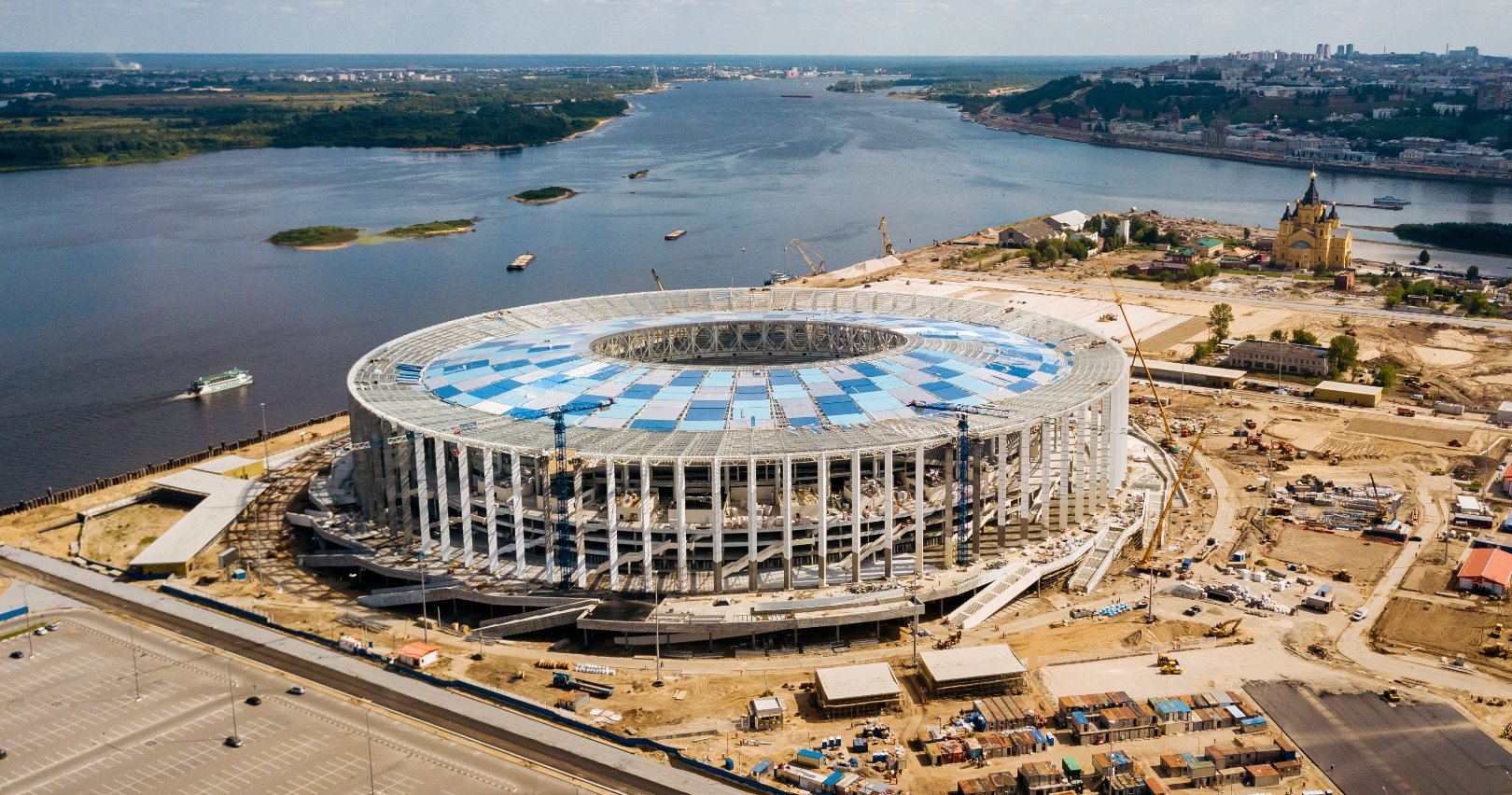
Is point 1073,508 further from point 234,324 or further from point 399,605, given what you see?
point 234,324

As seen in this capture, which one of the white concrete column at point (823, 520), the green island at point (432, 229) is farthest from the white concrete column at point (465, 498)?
the green island at point (432, 229)

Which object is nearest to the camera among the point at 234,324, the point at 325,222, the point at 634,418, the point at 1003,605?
the point at 1003,605

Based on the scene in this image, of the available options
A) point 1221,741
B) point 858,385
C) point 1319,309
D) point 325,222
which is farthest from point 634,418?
point 325,222

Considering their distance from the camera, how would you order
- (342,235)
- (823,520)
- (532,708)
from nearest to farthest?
(532,708)
(823,520)
(342,235)

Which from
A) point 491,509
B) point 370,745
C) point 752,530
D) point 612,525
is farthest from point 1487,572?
point 370,745

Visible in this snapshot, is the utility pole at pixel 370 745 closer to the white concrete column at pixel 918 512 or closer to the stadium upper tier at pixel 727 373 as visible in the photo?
the stadium upper tier at pixel 727 373

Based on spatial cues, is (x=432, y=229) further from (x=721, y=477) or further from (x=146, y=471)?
(x=721, y=477)
